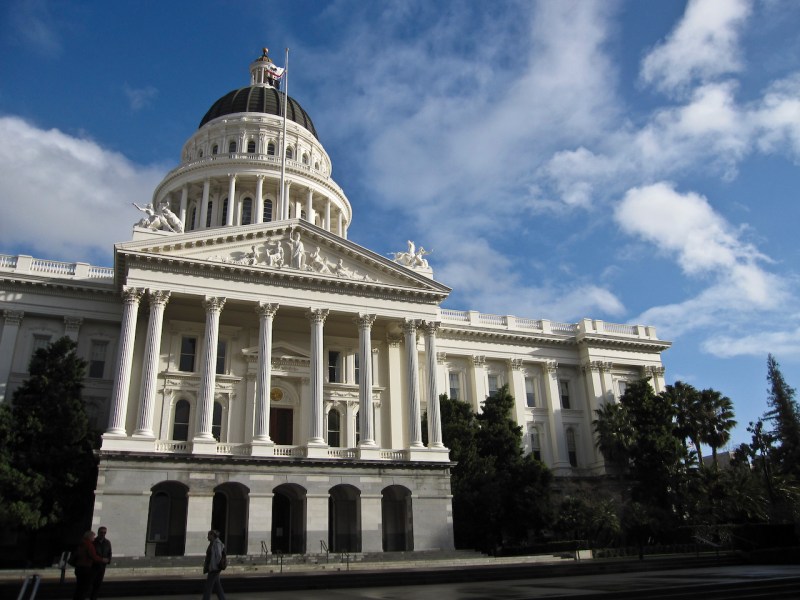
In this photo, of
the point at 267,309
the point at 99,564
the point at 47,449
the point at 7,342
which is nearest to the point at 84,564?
the point at 99,564

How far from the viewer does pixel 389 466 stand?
121ft

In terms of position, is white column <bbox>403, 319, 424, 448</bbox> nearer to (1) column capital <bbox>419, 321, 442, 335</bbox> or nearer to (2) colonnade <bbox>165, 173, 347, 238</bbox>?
(1) column capital <bbox>419, 321, 442, 335</bbox>

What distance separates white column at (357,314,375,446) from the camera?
1486 inches

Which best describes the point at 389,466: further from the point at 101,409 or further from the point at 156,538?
the point at 101,409

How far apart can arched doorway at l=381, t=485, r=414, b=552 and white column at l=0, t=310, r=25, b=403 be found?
21.5 metres

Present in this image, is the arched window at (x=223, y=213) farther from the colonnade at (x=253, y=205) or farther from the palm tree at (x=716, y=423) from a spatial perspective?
the palm tree at (x=716, y=423)

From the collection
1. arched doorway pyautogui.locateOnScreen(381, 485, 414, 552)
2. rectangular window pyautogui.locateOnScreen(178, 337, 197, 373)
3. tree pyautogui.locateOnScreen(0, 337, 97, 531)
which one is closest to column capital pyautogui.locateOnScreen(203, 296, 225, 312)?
rectangular window pyautogui.locateOnScreen(178, 337, 197, 373)

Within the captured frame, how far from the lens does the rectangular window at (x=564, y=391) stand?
52.8 metres

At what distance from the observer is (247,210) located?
6056 centimetres

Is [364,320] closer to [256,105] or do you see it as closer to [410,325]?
[410,325]

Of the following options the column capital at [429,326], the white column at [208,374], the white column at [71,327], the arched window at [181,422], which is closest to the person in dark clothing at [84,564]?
the white column at [208,374]

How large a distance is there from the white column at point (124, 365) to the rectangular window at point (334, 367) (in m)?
11.9

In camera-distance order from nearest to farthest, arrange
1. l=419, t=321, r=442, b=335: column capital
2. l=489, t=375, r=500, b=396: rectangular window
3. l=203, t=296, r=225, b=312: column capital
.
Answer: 1. l=203, t=296, r=225, b=312: column capital
2. l=419, t=321, r=442, b=335: column capital
3. l=489, t=375, r=500, b=396: rectangular window

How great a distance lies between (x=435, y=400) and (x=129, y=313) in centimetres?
1727
